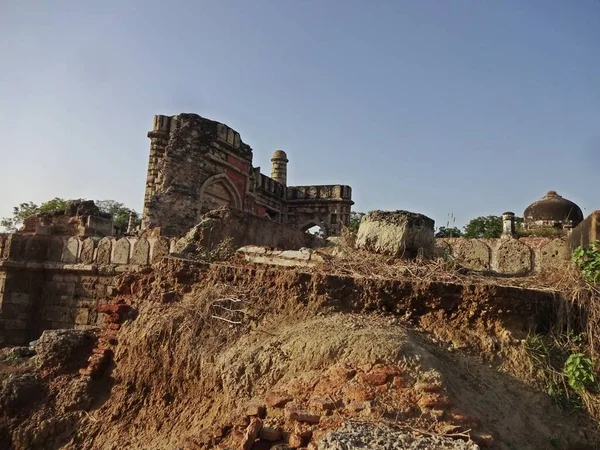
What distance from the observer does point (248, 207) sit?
16703mm

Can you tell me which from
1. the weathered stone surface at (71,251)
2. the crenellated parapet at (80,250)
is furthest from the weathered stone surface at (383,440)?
the weathered stone surface at (71,251)

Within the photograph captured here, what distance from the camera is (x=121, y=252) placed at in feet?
31.4

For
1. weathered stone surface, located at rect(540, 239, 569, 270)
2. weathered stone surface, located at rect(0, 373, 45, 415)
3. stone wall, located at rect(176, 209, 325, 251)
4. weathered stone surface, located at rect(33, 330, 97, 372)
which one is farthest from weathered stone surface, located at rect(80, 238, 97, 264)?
weathered stone surface, located at rect(540, 239, 569, 270)

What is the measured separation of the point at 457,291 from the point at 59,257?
7947mm

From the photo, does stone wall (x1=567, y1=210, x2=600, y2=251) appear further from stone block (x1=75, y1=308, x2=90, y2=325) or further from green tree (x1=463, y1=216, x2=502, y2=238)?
green tree (x1=463, y1=216, x2=502, y2=238)

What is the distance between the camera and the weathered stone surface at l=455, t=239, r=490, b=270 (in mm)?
7719

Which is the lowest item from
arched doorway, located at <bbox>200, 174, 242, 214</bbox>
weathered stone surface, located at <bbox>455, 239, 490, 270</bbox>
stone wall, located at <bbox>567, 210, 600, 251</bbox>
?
weathered stone surface, located at <bbox>455, 239, 490, 270</bbox>

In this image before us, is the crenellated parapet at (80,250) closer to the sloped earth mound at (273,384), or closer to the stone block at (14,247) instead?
the stone block at (14,247)

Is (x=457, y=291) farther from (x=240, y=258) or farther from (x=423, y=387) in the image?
(x=240, y=258)

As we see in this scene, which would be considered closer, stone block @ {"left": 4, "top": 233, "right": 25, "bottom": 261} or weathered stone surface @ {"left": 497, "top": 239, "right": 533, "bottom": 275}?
weathered stone surface @ {"left": 497, "top": 239, "right": 533, "bottom": 275}

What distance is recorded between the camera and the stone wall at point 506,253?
7.16m

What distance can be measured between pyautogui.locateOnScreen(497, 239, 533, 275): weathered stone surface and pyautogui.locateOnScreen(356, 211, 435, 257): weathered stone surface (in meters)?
1.68

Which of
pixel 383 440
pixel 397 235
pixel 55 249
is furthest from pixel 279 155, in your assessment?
pixel 383 440

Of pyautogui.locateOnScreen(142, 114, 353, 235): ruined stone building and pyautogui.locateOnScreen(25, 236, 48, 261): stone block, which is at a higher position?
pyautogui.locateOnScreen(142, 114, 353, 235): ruined stone building
